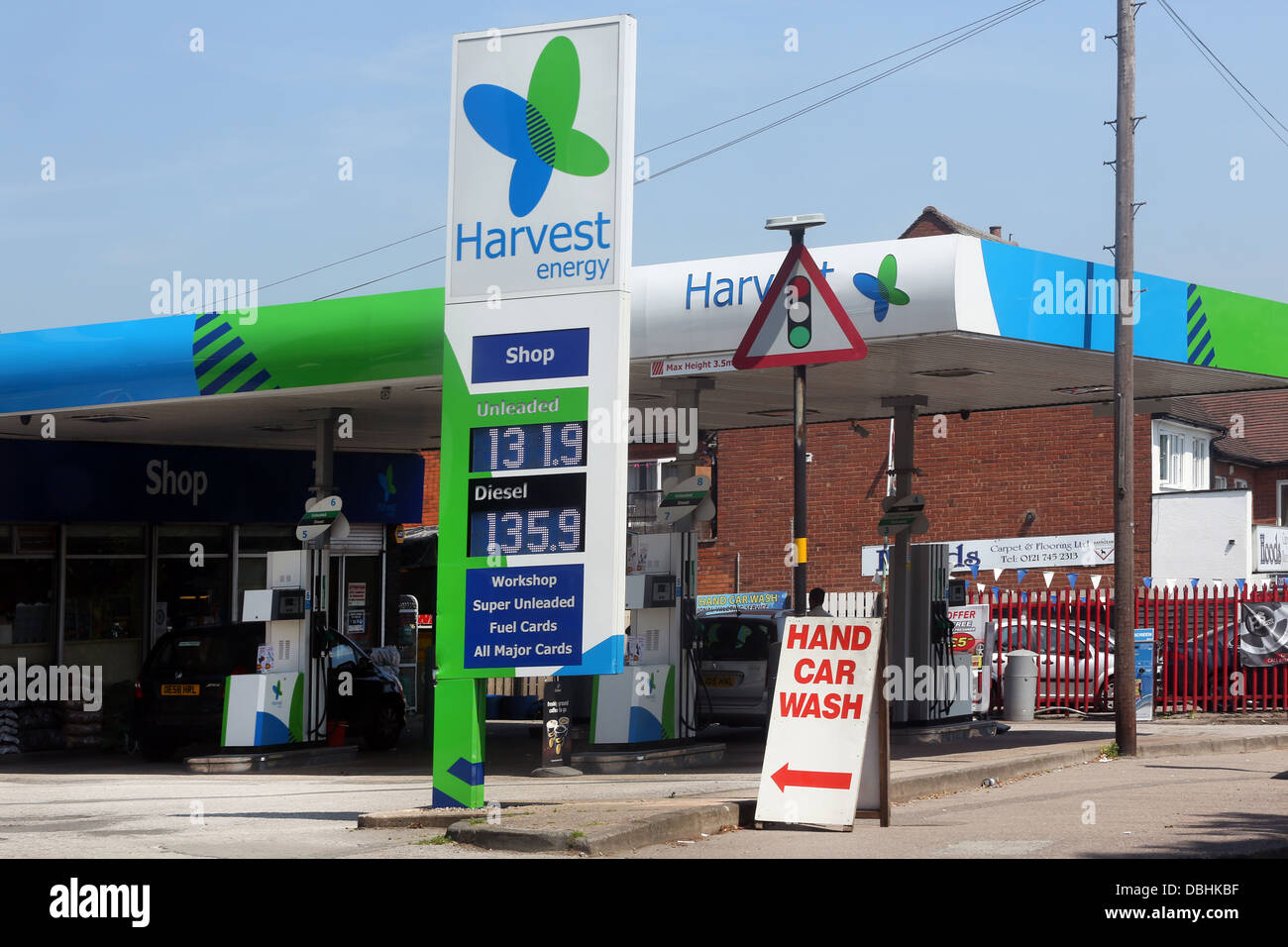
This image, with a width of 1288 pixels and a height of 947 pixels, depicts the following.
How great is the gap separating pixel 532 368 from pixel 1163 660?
1583cm

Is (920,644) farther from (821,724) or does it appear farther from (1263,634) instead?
(821,724)

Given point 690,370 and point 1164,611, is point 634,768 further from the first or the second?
point 1164,611

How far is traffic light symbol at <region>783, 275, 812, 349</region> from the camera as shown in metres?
10.4

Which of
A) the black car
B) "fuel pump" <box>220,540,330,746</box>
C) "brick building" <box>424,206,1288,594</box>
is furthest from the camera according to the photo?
"brick building" <box>424,206,1288,594</box>

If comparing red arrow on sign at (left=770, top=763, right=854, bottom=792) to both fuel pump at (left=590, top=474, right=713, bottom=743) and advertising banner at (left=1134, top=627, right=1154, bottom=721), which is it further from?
advertising banner at (left=1134, top=627, right=1154, bottom=721)

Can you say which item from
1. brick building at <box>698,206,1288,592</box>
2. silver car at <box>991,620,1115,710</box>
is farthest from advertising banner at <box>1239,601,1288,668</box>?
brick building at <box>698,206,1288,592</box>

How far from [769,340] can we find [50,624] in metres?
14.2

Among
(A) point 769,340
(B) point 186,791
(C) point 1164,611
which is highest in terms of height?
(A) point 769,340

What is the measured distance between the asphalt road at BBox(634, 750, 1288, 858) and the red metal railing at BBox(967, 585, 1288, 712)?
363 inches

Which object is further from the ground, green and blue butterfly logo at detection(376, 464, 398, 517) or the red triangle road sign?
the red triangle road sign

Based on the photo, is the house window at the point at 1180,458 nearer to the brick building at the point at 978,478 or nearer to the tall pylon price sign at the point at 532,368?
the brick building at the point at 978,478

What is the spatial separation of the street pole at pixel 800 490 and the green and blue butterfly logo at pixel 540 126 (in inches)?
61.0

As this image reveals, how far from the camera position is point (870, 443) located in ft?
141
